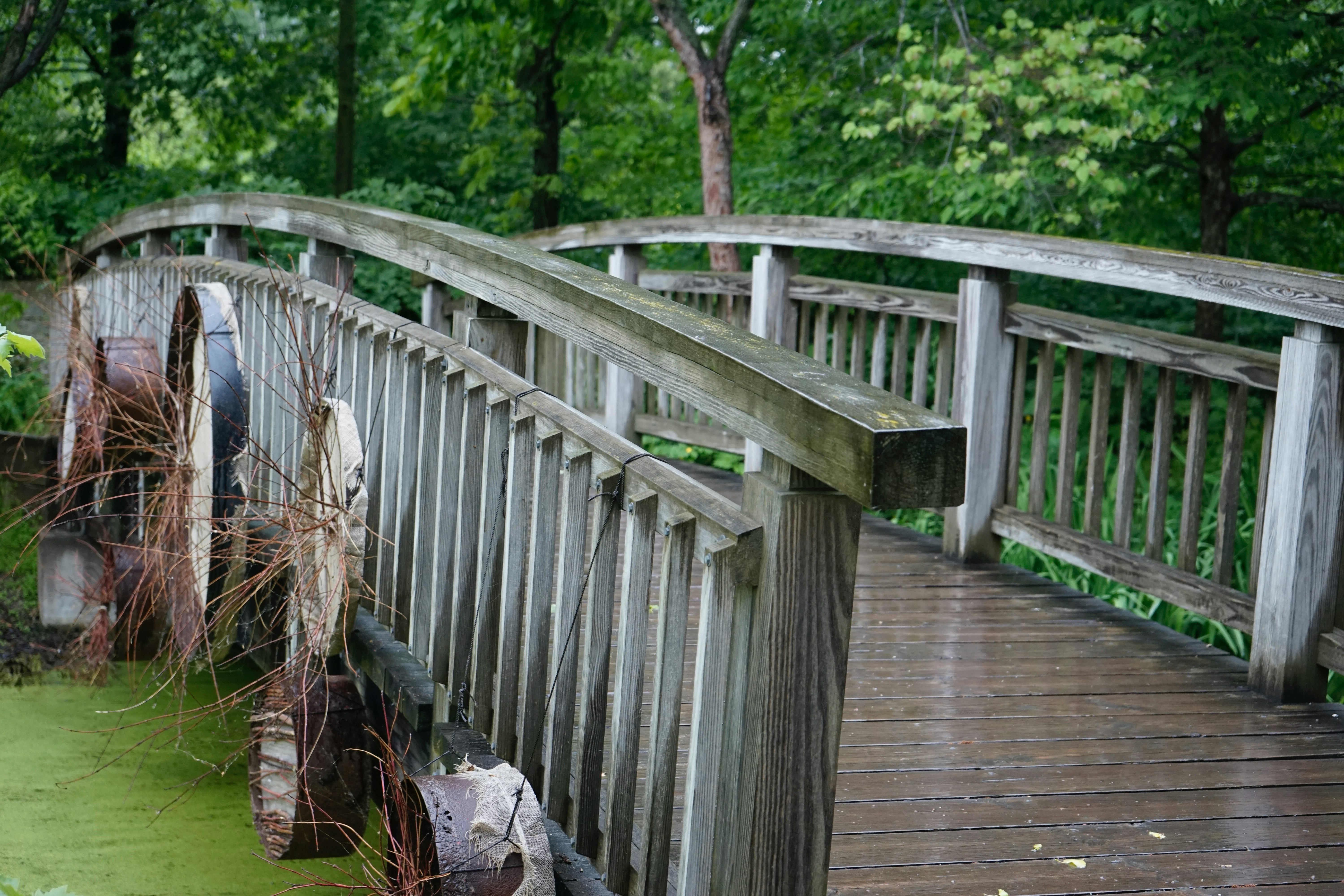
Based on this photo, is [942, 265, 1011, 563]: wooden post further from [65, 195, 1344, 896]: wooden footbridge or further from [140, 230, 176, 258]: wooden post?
[140, 230, 176, 258]: wooden post

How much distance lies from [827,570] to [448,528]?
1.40 m

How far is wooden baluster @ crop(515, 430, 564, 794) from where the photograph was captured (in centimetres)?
239

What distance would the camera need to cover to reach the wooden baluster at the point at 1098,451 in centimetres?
454

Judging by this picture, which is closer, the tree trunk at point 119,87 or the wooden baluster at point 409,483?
the wooden baluster at point 409,483

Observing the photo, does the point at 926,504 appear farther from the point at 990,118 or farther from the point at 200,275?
the point at 990,118

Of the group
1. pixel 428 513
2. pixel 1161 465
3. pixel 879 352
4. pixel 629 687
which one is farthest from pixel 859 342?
pixel 629 687

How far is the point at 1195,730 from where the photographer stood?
3.40m

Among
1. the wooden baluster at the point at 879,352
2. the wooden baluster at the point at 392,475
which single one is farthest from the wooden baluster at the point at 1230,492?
the wooden baluster at the point at 392,475

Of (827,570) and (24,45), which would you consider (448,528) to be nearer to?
(827,570)

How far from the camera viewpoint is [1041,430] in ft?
15.5

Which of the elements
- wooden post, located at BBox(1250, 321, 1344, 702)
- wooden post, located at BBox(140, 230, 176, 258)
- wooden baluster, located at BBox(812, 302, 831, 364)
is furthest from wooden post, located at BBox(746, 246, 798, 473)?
wooden post, located at BBox(140, 230, 176, 258)

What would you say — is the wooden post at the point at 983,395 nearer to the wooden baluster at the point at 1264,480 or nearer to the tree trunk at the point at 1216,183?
the wooden baluster at the point at 1264,480

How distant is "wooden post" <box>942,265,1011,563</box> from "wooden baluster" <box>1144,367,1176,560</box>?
649 millimetres

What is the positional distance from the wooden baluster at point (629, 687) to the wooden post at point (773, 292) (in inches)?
143
